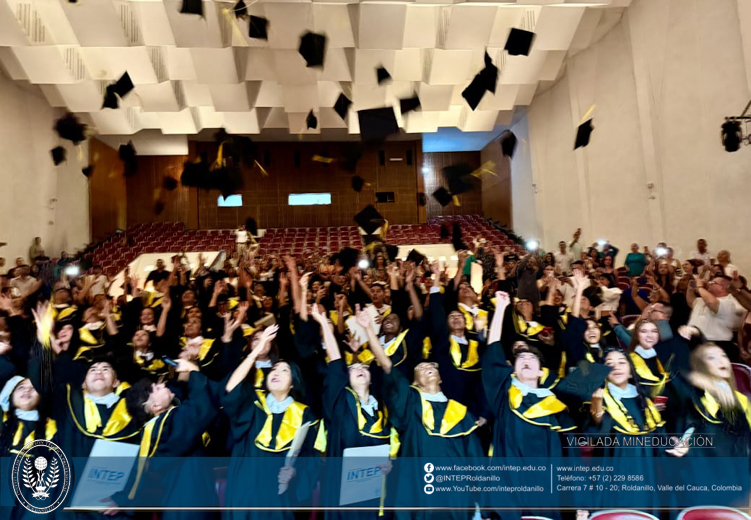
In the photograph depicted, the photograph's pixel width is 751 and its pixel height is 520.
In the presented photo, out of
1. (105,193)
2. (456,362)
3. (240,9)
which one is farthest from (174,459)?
(105,193)

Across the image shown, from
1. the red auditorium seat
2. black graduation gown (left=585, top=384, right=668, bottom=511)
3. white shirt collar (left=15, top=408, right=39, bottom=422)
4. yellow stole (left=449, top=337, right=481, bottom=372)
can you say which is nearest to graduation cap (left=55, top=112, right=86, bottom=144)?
white shirt collar (left=15, top=408, right=39, bottom=422)

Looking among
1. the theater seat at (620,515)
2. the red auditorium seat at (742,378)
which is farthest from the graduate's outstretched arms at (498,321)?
the red auditorium seat at (742,378)

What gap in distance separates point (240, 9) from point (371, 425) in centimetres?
721

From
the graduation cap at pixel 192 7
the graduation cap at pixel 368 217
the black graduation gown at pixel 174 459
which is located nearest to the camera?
the black graduation gown at pixel 174 459

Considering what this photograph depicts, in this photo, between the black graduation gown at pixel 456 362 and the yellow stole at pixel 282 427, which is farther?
the black graduation gown at pixel 456 362

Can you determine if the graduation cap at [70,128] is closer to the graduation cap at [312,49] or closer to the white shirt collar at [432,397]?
the graduation cap at [312,49]

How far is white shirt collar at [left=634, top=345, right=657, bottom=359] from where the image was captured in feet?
9.73

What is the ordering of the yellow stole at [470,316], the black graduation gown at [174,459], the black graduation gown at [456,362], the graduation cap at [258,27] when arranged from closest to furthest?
the black graduation gown at [174,459] → the black graduation gown at [456,362] → the yellow stole at [470,316] → the graduation cap at [258,27]

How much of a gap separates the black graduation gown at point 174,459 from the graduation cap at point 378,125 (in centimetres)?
308

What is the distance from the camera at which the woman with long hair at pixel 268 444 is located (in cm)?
250

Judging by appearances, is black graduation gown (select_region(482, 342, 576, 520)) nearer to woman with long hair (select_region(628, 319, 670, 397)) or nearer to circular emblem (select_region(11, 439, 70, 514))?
woman with long hair (select_region(628, 319, 670, 397))

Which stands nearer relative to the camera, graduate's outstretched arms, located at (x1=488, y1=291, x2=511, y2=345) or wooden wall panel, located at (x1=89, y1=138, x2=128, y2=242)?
graduate's outstretched arms, located at (x1=488, y1=291, x2=511, y2=345)

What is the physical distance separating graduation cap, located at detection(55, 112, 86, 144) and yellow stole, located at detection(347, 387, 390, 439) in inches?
352

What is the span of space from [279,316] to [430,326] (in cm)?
115
